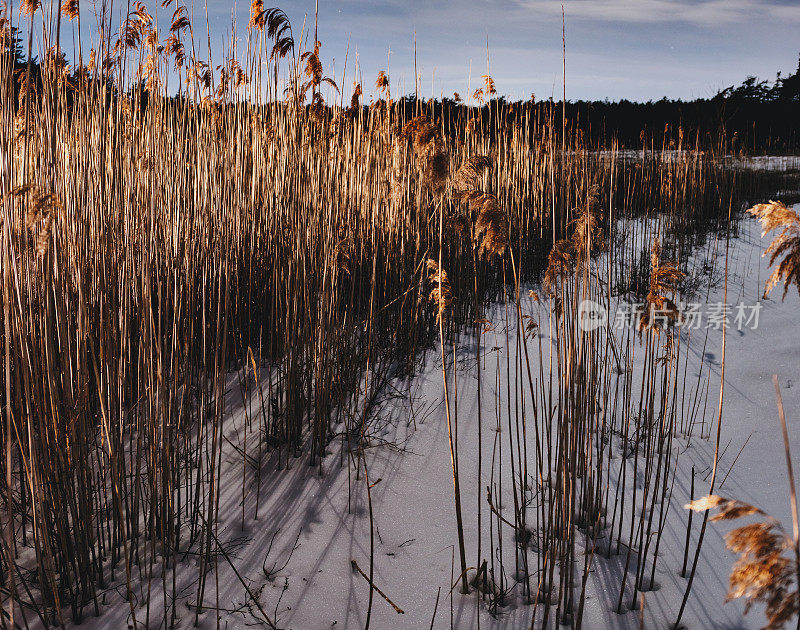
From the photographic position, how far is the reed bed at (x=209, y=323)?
1196 millimetres

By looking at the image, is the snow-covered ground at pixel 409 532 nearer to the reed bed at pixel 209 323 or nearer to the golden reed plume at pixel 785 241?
the reed bed at pixel 209 323

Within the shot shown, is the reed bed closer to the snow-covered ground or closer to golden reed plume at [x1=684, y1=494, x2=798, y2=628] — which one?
the snow-covered ground

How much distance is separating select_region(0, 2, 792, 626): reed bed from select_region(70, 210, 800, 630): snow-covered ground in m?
0.06

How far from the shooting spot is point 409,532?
5.30ft

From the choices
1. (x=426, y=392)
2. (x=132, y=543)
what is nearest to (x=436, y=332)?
(x=426, y=392)

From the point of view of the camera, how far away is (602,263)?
434 centimetres

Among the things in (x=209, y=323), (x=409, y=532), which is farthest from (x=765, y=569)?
(x=209, y=323)

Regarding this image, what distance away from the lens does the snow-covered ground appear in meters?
1.33

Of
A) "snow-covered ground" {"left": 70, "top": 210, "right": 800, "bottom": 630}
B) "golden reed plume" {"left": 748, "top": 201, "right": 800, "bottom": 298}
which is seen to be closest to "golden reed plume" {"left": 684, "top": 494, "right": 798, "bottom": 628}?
"golden reed plume" {"left": 748, "top": 201, "right": 800, "bottom": 298}

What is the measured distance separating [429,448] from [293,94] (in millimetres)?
1364

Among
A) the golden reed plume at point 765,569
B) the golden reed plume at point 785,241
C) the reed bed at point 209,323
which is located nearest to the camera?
the golden reed plume at point 765,569

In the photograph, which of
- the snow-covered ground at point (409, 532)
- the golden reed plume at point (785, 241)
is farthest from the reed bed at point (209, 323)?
the golden reed plume at point (785, 241)

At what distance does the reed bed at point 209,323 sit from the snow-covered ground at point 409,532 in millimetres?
56

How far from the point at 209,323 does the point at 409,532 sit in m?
1.00
